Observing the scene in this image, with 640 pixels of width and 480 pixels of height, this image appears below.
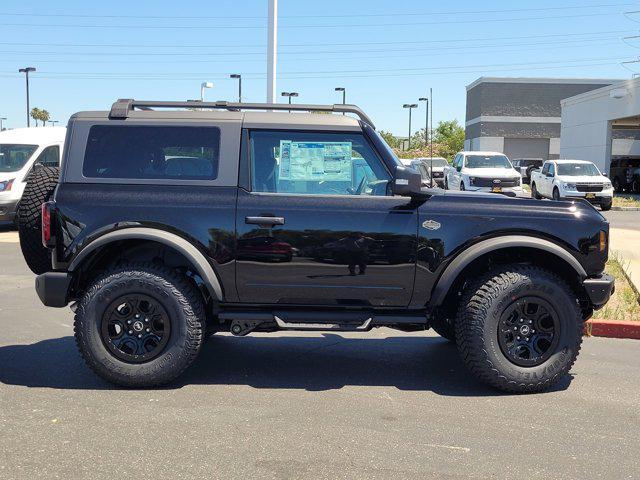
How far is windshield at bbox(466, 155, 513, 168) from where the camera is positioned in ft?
84.4

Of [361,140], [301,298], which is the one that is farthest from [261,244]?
[361,140]

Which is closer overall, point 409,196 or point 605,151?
point 409,196

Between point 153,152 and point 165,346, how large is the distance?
1.40 m

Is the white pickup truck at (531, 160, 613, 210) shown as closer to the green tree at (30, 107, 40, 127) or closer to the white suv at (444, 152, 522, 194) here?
the white suv at (444, 152, 522, 194)

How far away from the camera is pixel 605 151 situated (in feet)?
115

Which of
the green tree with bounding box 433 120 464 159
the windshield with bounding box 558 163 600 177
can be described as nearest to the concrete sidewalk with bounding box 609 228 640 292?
the windshield with bounding box 558 163 600 177

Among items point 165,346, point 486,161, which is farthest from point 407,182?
point 486,161

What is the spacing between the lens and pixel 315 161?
5164 millimetres

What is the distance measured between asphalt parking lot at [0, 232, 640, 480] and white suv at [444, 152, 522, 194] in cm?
1853

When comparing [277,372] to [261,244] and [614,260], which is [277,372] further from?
[614,260]

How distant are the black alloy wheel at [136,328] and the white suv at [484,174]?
64.5 feet

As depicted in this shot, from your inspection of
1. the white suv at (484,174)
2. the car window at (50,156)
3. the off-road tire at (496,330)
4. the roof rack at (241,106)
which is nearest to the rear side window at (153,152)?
the roof rack at (241,106)

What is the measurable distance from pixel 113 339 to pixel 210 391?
2.56 ft

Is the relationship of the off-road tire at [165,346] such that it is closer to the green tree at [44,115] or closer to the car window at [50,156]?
the car window at [50,156]
